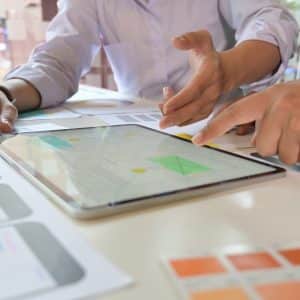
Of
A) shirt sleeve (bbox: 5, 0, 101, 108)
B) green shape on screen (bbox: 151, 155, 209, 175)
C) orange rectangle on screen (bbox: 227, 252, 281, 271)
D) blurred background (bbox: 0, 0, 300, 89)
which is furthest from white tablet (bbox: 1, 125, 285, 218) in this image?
blurred background (bbox: 0, 0, 300, 89)

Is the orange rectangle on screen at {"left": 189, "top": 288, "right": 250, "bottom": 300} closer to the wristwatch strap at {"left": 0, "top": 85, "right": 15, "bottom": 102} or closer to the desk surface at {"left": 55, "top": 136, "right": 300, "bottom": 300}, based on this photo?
the desk surface at {"left": 55, "top": 136, "right": 300, "bottom": 300}

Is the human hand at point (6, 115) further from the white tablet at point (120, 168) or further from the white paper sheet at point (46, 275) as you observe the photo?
the white paper sheet at point (46, 275)

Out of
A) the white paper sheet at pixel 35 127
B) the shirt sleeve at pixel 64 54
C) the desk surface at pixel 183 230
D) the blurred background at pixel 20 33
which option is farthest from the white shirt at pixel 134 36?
the blurred background at pixel 20 33

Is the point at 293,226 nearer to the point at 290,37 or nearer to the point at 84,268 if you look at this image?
the point at 84,268

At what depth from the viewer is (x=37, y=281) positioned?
23 cm

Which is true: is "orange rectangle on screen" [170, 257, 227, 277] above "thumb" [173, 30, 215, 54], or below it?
below

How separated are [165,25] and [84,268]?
0.86 meters

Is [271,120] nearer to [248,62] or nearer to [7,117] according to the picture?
[248,62]

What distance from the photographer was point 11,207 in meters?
0.34

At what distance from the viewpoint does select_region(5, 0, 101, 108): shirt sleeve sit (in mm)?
883

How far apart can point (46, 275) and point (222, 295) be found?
101 mm

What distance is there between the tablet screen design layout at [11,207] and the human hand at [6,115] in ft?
0.83

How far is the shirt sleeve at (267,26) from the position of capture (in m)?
0.78

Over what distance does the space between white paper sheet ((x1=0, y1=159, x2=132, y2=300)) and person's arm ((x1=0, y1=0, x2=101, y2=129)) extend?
1.74ft
